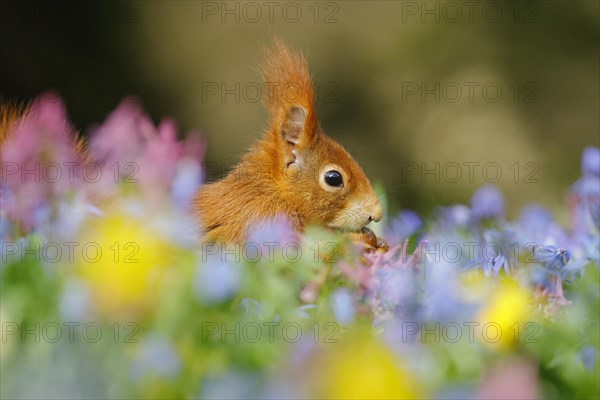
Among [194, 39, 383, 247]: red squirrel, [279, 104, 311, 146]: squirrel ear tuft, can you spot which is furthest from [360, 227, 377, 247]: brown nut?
[279, 104, 311, 146]: squirrel ear tuft

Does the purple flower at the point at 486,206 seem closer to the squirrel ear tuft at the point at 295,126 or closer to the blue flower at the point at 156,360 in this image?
→ the squirrel ear tuft at the point at 295,126

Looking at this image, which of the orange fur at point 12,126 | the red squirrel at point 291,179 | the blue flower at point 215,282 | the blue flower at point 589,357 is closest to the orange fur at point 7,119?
the orange fur at point 12,126

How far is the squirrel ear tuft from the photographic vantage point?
1928 millimetres

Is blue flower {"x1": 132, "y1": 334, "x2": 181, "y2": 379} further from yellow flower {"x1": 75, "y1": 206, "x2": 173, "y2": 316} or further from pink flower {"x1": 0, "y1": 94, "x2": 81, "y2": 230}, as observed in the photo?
pink flower {"x1": 0, "y1": 94, "x2": 81, "y2": 230}

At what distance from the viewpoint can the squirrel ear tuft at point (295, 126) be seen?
1.93m

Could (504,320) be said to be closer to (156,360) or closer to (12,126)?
(156,360)

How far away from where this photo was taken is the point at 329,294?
40.2 inches

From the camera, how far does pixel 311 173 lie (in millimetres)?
1971

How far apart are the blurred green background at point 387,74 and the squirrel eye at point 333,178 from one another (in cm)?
181

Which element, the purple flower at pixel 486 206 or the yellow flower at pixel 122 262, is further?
the purple flower at pixel 486 206

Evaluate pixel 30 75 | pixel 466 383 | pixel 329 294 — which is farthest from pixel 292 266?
pixel 30 75

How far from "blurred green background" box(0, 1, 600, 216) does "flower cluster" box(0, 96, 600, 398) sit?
8.82ft

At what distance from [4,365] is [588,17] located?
3516 millimetres

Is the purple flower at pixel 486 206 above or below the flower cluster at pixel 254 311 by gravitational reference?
above
